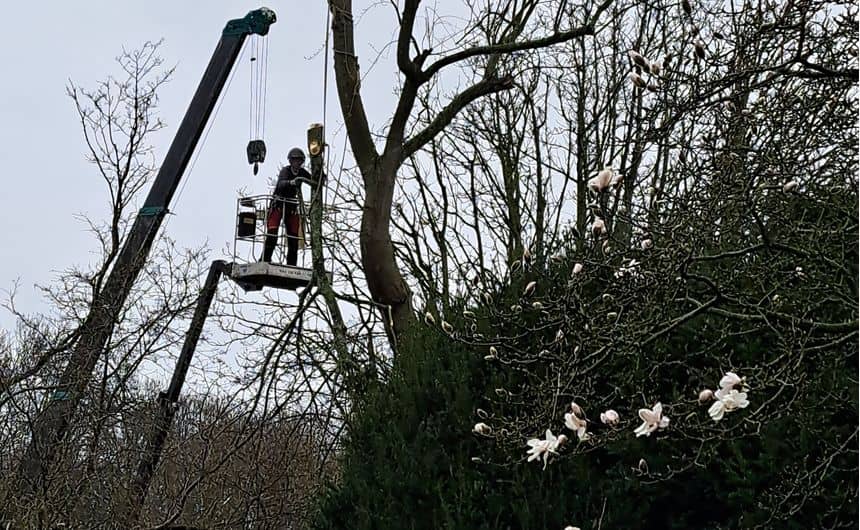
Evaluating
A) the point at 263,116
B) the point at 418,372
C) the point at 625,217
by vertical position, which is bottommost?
the point at 625,217

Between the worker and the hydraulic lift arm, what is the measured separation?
138cm

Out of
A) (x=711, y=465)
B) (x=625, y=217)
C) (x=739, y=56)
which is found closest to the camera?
(x=625, y=217)

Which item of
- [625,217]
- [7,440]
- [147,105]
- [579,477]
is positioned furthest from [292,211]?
[625,217]

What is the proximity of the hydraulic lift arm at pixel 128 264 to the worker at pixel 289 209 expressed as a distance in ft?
4.53

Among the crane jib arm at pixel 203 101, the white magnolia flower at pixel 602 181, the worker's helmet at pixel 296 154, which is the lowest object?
the white magnolia flower at pixel 602 181

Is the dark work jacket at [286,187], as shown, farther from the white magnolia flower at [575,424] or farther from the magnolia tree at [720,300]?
the white magnolia flower at [575,424]

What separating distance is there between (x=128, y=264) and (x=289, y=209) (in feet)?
5.59

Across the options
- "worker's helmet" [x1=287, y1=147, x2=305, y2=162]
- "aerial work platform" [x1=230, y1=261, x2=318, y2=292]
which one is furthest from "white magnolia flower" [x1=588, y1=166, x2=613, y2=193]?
"worker's helmet" [x1=287, y1=147, x2=305, y2=162]

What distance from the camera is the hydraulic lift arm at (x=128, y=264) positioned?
1012 centimetres

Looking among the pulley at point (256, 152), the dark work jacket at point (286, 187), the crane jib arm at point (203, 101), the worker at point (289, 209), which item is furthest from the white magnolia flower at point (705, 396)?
the crane jib arm at point (203, 101)

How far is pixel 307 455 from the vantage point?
432 inches

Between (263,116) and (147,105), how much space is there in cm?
169

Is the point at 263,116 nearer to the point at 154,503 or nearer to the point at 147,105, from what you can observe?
the point at 147,105

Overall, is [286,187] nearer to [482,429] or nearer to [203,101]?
[203,101]
